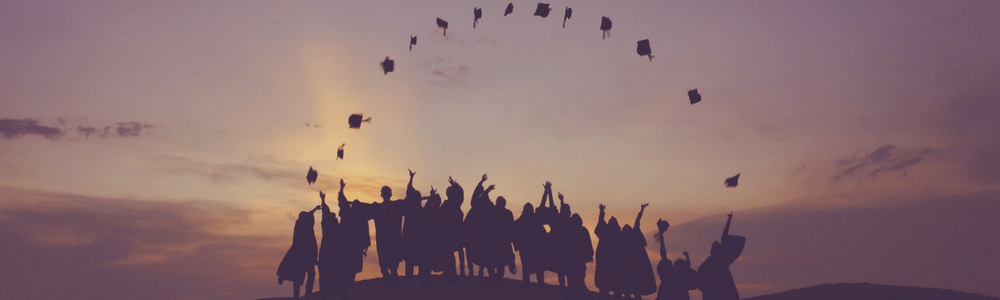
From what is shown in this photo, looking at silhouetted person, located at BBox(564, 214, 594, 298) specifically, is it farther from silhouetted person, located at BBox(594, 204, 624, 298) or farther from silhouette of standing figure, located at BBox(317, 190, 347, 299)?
silhouette of standing figure, located at BBox(317, 190, 347, 299)

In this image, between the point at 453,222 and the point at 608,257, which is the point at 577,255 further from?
the point at 453,222

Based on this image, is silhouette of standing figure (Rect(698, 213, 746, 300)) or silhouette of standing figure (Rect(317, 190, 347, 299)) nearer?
silhouette of standing figure (Rect(698, 213, 746, 300))

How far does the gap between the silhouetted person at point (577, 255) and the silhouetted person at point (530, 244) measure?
30 cm

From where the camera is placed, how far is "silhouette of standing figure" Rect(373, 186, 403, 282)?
62.5 feet

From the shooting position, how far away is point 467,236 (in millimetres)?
19469

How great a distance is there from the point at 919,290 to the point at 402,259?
13518mm

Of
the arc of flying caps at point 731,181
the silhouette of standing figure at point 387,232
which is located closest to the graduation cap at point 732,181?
the arc of flying caps at point 731,181

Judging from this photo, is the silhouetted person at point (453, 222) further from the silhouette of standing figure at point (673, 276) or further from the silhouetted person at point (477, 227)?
the silhouette of standing figure at point (673, 276)

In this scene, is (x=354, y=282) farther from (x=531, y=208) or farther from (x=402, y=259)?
(x=531, y=208)

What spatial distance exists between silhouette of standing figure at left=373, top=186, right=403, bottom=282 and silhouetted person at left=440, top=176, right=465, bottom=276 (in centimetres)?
118

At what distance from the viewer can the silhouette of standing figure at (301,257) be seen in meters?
17.6

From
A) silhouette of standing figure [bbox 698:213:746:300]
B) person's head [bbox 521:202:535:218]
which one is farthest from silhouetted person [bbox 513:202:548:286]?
silhouette of standing figure [bbox 698:213:746:300]

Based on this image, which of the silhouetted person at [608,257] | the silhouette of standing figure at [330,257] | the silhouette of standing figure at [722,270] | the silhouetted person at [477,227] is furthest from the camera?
the silhouetted person at [477,227]

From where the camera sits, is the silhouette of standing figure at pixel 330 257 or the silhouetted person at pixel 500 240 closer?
the silhouette of standing figure at pixel 330 257
